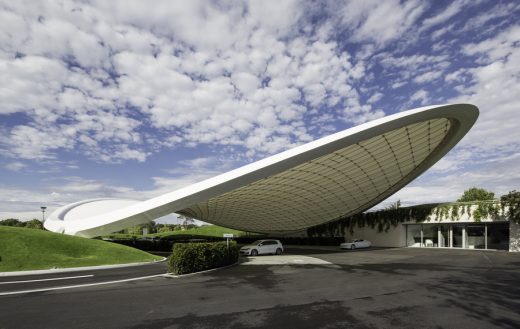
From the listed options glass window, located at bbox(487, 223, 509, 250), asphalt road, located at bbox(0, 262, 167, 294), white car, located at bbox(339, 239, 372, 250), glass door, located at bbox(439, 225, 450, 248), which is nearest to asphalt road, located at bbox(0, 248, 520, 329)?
asphalt road, located at bbox(0, 262, 167, 294)

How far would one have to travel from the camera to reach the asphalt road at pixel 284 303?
7.69 m

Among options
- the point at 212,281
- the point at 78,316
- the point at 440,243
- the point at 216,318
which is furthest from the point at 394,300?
the point at 440,243

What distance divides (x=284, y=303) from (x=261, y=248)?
66.2ft

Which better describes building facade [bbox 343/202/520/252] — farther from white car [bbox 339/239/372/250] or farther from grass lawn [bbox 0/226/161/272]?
grass lawn [bbox 0/226/161/272]

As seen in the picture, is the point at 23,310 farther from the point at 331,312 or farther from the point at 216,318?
the point at 331,312

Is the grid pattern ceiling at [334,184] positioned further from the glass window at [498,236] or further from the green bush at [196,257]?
the green bush at [196,257]

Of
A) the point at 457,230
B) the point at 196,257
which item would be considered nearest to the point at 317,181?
the point at 457,230

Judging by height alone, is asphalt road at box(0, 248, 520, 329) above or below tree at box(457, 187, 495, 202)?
below

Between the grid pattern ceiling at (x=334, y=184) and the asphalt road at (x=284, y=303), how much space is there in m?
12.3

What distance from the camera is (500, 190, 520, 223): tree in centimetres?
2660

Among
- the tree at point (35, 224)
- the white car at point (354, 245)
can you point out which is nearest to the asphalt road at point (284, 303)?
the white car at point (354, 245)

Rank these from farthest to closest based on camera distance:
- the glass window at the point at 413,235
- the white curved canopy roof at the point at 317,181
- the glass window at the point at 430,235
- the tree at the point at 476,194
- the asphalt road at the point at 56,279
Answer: the tree at the point at 476,194 → the glass window at the point at 413,235 → the glass window at the point at 430,235 → the white curved canopy roof at the point at 317,181 → the asphalt road at the point at 56,279

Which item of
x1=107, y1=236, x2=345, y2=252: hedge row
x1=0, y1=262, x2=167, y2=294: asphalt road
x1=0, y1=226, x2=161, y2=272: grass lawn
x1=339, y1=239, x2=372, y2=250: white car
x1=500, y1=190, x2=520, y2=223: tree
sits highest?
x1=500, y1=190, x2=520, y2=223: tree

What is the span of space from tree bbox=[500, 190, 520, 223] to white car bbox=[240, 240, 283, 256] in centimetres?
1976
